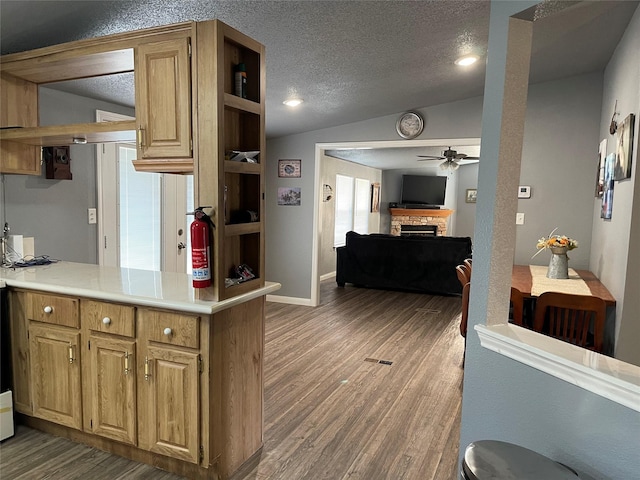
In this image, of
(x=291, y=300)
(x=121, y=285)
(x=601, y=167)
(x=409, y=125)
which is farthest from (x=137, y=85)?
(x=291, y=300)

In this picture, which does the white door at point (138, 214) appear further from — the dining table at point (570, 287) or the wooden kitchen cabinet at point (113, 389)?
the dining table at point (570, 287)

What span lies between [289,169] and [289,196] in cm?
36

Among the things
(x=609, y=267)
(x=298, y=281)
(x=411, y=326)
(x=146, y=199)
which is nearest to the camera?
(x=609, y=267)

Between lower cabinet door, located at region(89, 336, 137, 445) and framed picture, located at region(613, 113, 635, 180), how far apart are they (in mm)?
3009

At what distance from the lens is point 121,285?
2404mm

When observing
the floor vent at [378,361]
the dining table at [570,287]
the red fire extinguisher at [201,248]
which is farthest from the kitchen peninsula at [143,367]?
the dining table at [570,287]

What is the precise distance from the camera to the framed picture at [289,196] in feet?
19.2

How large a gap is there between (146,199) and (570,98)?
14.3ft

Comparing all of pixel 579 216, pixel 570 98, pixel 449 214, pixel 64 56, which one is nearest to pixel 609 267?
pixel 579 216

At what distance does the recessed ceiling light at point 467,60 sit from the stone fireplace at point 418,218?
7514mm

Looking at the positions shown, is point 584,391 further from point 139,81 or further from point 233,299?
point 139,81

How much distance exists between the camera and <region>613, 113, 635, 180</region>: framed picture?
2.60 metres

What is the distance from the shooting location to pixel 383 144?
5.29 m

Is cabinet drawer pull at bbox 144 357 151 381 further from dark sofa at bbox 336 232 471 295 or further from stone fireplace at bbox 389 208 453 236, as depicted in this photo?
stone fireplace at bbox 389 208 453 236
